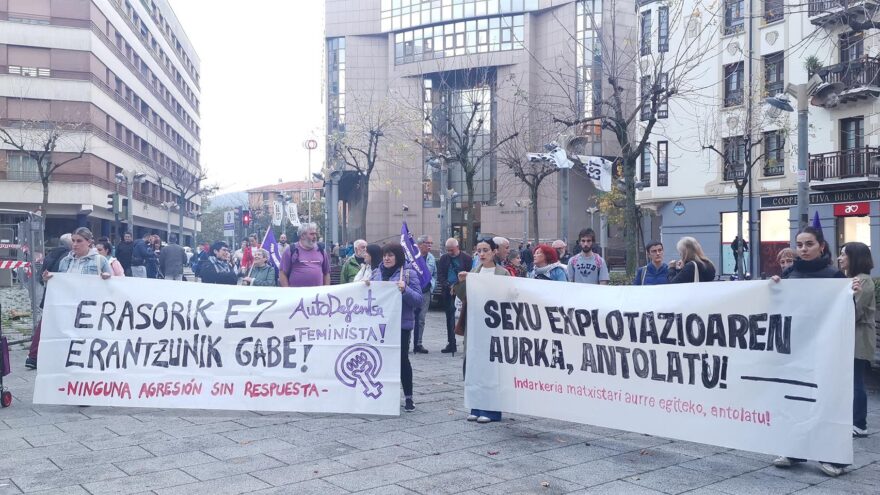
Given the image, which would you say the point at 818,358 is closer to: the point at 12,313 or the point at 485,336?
the point at 485,336

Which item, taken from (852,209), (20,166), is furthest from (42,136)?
(852,209)

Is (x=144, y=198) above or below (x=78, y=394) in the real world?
above

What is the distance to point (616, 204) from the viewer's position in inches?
1828

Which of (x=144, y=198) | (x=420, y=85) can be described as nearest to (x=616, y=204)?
(x=420, y=85)

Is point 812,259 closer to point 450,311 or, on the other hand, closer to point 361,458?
point 361,458

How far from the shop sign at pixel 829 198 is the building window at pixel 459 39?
76.1 ft

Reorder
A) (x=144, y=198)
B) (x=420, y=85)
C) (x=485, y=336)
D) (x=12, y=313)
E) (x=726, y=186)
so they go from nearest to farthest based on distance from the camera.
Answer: (x=485, y=336)
(x=12, y=313)
(x=726, y=186)
(x=420, y=85)
(x=144, y=198)

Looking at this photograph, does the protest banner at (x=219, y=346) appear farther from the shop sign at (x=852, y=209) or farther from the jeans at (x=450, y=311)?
the shop sign at (x=852, y=209)

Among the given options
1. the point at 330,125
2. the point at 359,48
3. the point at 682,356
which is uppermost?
the point at 359,48

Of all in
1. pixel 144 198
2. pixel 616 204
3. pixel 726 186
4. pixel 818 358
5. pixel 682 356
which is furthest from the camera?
pixel 144 198

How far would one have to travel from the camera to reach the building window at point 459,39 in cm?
5475

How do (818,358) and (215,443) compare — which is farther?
(215,443)

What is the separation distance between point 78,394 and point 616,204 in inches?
1613

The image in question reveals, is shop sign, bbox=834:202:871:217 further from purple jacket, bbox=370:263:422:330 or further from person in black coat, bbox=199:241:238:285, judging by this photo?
purple jacket, bbox=370:263:422:330
